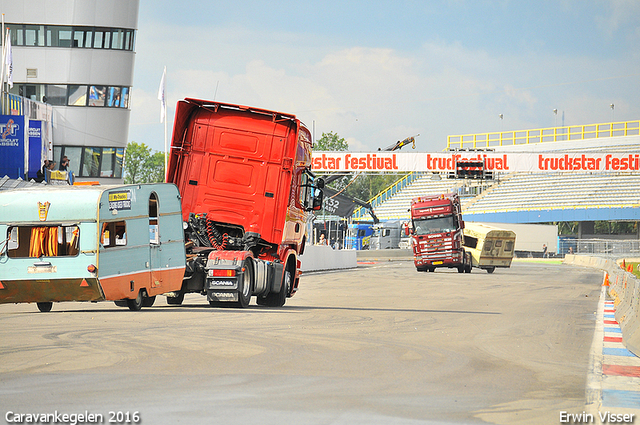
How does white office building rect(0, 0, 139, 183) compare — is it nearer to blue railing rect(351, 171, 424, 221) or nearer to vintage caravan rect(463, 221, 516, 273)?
vintage caravan rect(463, 221, 516, 273)

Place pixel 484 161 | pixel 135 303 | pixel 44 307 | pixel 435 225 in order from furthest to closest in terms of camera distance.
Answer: pixel 484 161 → pixel 435 225 → pixel 44 307 → pixel 135 303

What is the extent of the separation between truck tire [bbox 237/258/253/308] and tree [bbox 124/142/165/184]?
118876 millimetres

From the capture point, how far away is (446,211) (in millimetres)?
43250

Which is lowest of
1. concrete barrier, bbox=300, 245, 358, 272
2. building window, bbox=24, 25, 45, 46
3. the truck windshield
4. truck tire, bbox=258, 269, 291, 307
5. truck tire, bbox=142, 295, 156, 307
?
truck tire, bbox=142, 295, 156, 307

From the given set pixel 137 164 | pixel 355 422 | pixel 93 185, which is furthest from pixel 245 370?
pixel 137 164

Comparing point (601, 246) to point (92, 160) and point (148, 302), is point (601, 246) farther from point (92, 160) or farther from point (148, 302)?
point (148, 302)

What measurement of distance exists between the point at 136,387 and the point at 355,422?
2.21m

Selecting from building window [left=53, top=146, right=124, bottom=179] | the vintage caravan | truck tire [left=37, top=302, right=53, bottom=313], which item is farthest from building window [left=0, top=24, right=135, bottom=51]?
truck tire [left=37, top=302, right=53, bottom=313]

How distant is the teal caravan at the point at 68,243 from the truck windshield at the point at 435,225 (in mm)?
30206

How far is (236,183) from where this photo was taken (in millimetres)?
16641

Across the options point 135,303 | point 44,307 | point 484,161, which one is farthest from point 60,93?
point 135,303

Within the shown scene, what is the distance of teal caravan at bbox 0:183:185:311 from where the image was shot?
13.6m

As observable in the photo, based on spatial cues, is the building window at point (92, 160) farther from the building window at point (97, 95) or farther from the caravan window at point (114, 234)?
the caravan window at point (114, 234)

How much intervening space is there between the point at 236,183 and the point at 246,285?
2073 millimetres
